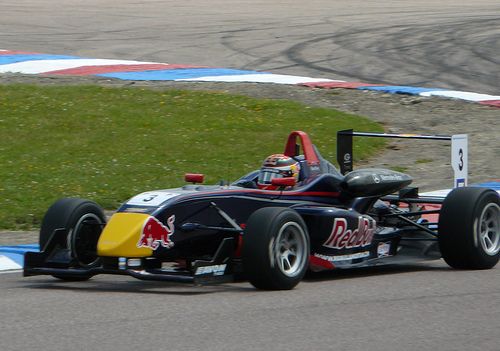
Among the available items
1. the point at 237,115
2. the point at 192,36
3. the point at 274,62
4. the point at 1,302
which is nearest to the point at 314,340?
the point at 1,302

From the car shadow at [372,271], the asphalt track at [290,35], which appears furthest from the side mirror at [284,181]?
the asphalt track at [290,35]

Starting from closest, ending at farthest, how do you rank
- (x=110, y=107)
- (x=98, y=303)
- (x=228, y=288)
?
(x=98, y=303) < (x=228, y=288) < (x=110, y=107)

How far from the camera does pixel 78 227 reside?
29.1ft

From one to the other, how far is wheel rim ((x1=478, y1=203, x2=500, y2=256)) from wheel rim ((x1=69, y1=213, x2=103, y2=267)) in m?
3.22

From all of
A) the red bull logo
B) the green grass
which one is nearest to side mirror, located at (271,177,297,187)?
the red bull logo

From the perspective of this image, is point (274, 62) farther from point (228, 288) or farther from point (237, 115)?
point (228, 288)

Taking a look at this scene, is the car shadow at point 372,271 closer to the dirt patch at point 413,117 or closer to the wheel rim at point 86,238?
the wheel rim at point 86,238

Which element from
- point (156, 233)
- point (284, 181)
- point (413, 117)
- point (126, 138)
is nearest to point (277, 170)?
point (284, 181)

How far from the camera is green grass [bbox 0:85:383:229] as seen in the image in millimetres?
13352

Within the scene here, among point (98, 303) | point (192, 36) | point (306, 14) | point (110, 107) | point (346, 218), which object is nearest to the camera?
point (98, 303)

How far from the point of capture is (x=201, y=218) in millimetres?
8562

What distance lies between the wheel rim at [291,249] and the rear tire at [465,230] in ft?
4.76

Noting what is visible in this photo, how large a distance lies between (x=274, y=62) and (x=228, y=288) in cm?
1410

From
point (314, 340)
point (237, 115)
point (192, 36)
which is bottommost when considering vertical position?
point (314, 340)
